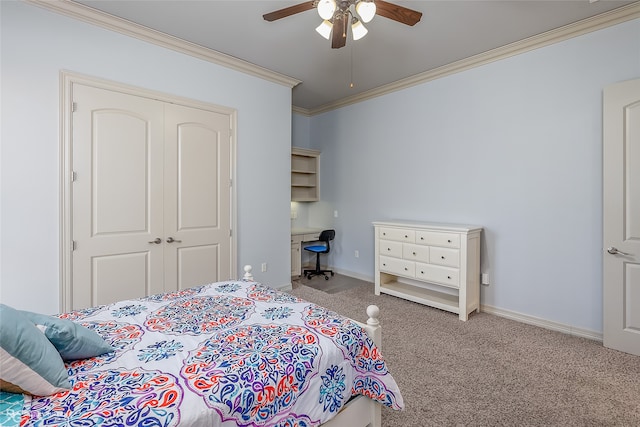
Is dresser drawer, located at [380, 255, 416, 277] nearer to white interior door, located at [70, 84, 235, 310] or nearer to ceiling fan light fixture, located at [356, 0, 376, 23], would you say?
white interior door, located at [70, 84, 235, 310]

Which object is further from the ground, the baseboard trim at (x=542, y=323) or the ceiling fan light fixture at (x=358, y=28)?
the ceiling fan light fixture at (x=358, y=28)

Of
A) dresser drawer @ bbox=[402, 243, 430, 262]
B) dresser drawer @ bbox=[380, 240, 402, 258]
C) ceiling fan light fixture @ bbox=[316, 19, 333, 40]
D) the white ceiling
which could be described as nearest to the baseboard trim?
dresser drawer @ bbox=[402, 243, 430, 262]

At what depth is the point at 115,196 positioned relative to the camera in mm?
2797

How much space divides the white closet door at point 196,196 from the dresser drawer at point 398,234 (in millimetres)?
1969

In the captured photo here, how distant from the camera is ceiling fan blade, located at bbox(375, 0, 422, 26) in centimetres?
197

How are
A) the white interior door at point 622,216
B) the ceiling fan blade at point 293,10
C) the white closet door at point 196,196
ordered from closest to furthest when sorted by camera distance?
the ceiling fan blade at point 293,10
the white interior door at point 622,216
the white closet door at point 196,196

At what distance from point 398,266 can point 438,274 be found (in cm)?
53

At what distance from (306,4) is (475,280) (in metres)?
3.15

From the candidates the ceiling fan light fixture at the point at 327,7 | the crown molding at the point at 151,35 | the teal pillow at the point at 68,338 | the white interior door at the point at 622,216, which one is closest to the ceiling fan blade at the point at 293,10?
the ceiling fan light fixture at the point at 327,7

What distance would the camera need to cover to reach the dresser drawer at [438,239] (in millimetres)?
3273

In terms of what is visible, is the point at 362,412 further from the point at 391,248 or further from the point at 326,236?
the point at 326,236

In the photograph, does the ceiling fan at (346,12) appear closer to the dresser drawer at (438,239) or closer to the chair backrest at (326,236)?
the dresser drawer at (438,239)

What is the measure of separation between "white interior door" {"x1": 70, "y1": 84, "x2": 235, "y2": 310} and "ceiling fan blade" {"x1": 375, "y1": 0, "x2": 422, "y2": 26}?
2158 millimetres

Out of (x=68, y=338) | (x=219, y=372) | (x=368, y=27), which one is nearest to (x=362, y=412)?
(x=219, y=372)
